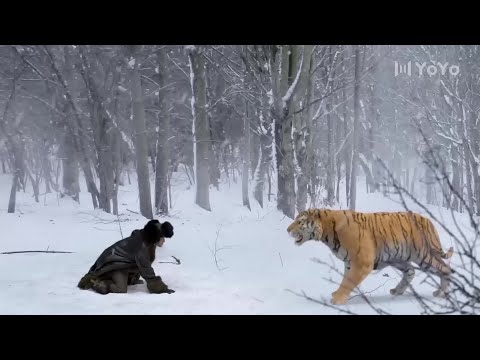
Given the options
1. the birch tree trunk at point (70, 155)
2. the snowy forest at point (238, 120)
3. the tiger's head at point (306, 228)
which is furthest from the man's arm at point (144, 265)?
the birch tree trunk at point (70, 155)

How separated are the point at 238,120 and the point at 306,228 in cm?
426

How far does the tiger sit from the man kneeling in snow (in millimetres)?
982

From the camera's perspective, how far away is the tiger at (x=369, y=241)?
2.77 metres

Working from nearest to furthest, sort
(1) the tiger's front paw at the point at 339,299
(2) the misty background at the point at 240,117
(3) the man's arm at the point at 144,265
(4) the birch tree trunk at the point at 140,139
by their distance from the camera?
1. (1) the tiger's front paw at the point at 339,299
2. (3) the man's arm at the point at 144,265
3. (2) the misty background at the point at 240,117
4. (4) the birch tree trunk at the point at 140,139

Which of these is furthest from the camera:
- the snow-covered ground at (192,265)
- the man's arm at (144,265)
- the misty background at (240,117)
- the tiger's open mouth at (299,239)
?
the misty background at (240,117)

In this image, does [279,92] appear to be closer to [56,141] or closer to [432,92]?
[432,92]

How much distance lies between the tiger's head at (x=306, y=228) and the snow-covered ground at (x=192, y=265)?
393 millimetres

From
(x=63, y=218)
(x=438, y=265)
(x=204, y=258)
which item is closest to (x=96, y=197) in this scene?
(x=63, y=218)

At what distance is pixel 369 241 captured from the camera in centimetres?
281

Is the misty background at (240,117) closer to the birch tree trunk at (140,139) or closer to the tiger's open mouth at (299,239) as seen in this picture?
the birch tree trunk at (140,139)

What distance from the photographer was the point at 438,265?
2803 mm

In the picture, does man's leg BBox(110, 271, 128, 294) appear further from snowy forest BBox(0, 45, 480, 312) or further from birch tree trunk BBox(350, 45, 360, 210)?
birch tree trunk BBox(350, 45, 360, 210)

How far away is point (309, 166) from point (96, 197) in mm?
2568

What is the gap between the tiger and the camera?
2.77m
